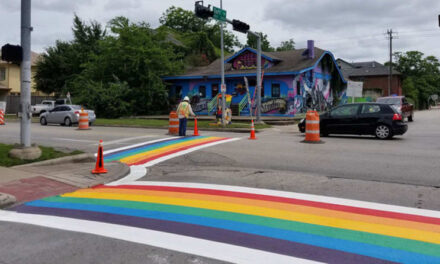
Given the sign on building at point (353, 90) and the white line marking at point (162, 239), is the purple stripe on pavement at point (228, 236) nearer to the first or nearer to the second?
the white line marking at point (162, 239)

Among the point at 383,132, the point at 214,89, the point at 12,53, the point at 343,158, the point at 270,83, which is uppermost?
the point at 270,83

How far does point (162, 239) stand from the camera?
425cm

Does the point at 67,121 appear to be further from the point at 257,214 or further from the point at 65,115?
the point at 257,214

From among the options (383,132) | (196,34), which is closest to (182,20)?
(196,34)

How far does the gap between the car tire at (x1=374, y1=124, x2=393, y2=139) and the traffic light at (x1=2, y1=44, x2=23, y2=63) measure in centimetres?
1217

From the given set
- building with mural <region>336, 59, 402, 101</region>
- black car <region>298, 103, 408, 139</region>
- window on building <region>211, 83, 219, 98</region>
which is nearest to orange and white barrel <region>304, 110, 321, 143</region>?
black car <region>298, 103, 408, 139</region>

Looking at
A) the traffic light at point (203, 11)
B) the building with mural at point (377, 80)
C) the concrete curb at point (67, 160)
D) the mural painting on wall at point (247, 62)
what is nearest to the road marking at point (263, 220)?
the concrete curb at point (67, 160)

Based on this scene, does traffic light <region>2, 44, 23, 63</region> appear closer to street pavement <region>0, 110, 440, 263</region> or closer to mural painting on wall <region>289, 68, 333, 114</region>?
street pavement <region>0, 110, 440, 263</region>

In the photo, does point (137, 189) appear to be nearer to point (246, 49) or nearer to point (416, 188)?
point (416, 188)

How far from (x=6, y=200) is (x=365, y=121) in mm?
12582

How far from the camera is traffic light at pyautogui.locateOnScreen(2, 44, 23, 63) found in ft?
28.2

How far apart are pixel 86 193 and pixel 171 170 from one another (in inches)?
99.8

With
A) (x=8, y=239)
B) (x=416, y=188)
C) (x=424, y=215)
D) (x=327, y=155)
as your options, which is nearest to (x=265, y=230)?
(x=424, y=215)

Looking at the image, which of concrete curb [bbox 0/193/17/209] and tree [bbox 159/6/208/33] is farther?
tree [bbox 159/6/208/33]
